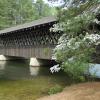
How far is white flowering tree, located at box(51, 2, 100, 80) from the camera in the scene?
1215 cm

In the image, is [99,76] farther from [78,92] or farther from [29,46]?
[29,46]

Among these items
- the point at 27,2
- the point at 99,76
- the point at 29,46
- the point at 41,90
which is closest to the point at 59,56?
the point at 41,90

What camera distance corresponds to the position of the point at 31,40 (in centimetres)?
3353

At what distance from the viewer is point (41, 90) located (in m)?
18.1

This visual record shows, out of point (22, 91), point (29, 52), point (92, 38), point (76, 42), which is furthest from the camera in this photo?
point (29, 52)

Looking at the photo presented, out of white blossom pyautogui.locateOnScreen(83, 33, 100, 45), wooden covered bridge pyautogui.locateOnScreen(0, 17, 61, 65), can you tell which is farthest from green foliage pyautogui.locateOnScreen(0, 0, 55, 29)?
white blossom pyautogui.locateOnScreen(83, 33, 100, 45)

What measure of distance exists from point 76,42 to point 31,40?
21.2 m

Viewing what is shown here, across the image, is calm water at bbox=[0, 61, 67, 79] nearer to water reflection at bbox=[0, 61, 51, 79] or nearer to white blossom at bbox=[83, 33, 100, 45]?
water reflection at bbox=[0, 61, 51, 79]

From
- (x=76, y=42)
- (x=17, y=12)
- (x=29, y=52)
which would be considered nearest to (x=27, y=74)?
(x=29, y=52)

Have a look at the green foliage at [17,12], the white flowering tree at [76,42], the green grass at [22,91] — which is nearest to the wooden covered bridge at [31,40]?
the green grass at [22,91]

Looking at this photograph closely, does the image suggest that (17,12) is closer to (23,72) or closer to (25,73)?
(23,72)

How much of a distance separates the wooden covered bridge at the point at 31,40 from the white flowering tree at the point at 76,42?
33.8ft

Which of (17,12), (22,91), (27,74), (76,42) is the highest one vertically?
(17,12)

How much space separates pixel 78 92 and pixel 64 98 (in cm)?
104
